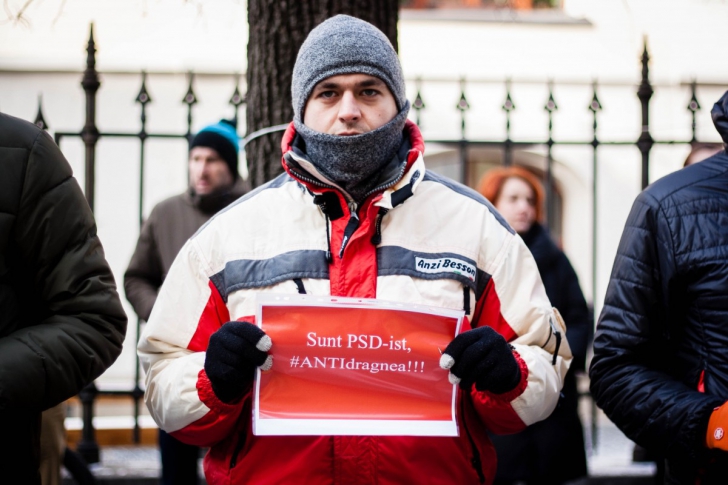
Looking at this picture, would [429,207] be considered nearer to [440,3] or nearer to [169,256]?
[169,256]

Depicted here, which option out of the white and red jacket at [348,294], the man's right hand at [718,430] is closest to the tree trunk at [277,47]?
the white and red jacket at [348,294]

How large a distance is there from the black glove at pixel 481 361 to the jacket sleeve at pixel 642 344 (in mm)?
438

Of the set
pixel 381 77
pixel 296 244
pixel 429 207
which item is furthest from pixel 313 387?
pixel 381 77

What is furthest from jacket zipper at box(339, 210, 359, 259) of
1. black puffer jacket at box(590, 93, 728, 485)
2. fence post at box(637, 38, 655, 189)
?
fence post at box(637, 38, 655, 189)

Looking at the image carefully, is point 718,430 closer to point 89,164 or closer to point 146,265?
point 146,265

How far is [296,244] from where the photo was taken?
2.32 m

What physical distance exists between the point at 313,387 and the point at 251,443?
23 centimetres

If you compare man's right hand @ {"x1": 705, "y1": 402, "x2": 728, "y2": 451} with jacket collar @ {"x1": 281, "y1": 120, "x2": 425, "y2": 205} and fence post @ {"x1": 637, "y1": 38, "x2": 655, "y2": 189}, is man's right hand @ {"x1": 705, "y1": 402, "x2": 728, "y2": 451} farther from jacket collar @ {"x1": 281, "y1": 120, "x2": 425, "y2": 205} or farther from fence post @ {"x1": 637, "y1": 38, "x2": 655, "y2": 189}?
fence post @ {"x1": 637, "y1": 38, "x2": 655, "y2": 189}

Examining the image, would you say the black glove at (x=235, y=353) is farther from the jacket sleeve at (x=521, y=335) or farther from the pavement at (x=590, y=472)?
the pavement at (x=590, y=472)

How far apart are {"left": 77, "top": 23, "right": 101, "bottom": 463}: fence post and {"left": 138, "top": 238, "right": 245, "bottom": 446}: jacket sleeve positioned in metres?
2.95

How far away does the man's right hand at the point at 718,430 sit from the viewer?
222 cm

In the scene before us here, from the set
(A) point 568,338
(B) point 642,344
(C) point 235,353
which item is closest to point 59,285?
(C) point 235,353

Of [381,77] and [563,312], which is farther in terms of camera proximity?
→ [563,312]

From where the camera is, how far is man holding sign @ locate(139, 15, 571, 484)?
219 centimetres
